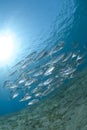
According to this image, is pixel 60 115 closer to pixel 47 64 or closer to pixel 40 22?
pixel 47 64

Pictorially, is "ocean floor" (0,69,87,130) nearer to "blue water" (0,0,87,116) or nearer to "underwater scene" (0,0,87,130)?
"underwater scene" (0,0,87,130)

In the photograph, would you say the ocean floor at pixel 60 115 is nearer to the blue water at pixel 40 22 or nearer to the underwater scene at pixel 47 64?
the underwater scene at pixel 47 64

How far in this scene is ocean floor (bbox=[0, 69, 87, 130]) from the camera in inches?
344

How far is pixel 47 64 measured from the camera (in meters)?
18.8

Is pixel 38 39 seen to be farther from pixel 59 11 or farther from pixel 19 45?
pixel 59 11

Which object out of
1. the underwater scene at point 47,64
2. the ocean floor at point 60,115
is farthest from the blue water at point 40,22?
the ocean floor at point 60,115

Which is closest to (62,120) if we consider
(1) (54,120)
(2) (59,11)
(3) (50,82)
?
(1) (54,120)

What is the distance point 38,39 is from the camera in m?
30.7

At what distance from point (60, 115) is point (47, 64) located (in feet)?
31.1

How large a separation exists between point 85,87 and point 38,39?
2047 cm

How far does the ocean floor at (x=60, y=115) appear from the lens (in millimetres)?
8738

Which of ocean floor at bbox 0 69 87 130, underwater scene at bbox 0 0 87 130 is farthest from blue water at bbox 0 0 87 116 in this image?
ocean floor at bbox 0 69 87 130

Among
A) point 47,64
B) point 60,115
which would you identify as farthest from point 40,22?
point 60,115

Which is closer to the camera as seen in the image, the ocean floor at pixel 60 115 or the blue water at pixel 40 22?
the ocean floor at pixel 60 115
